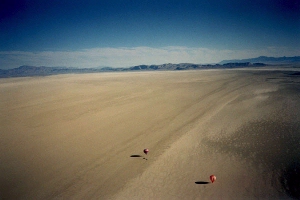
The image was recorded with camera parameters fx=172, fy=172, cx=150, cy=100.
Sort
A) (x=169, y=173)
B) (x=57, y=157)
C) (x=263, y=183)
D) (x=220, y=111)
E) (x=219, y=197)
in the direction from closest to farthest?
(x=219, y=197), (x=263, y=183), (x=169, y=173), (x=57, y=157), (x=220, y=111)

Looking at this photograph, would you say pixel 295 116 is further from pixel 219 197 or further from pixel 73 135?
pixel 73 135

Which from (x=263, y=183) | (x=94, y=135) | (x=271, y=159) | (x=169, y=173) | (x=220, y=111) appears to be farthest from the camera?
(x=220, y=111)

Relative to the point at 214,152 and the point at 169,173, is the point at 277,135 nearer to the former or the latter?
the point at 214,152

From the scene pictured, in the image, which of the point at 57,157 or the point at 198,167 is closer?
the point at 198,167

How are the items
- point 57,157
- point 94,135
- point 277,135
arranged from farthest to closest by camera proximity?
point 94,135, point 277,135, point 57,157

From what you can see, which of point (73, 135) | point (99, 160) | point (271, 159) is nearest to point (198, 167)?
point (271, 159)

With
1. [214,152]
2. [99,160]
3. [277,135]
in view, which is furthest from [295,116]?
[99,160]

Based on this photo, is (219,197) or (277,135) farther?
(277,135)

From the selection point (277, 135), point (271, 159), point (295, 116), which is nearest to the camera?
point (271, 159)

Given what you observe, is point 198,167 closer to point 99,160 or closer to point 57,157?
point 99,160
